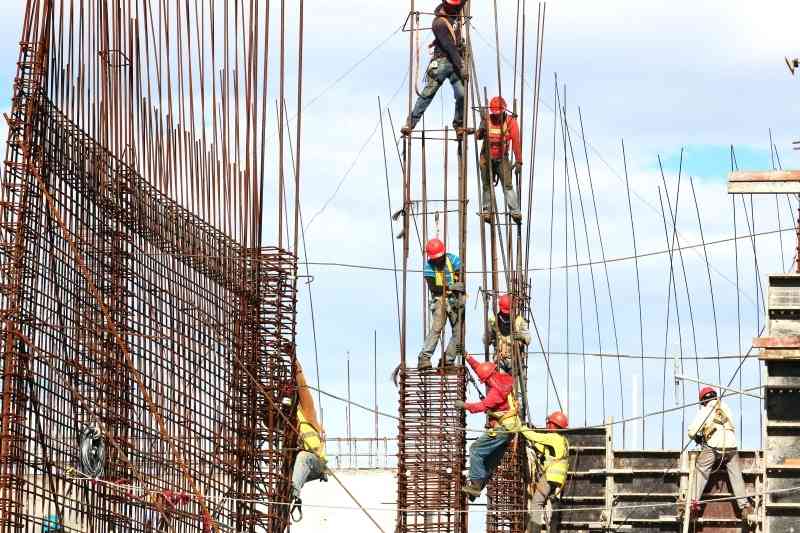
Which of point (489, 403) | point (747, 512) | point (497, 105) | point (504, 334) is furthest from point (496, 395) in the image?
point (497, 105)

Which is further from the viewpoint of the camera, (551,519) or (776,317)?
(551,519)

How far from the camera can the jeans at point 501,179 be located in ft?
85.9

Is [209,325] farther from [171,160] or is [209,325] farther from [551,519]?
[551,519]

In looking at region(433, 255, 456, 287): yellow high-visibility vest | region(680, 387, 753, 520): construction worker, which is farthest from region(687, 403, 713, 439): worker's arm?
region(433, 255, 456, 287): yellow high-visibility vest

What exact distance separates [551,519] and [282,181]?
6967 millimetres

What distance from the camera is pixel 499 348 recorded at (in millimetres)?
26578

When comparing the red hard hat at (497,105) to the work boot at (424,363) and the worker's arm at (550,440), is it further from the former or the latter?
the worker's arm at (550,440)

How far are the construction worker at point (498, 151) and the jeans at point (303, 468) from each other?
15.6 ft

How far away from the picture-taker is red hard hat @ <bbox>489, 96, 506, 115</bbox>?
26172 millimetres

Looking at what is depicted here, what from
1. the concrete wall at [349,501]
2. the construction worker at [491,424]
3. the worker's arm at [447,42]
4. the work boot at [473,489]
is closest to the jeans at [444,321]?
the construction worker at [491,424]

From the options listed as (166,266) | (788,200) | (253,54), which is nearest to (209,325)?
(166,266)

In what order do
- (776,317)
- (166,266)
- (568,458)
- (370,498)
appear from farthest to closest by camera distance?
(370,498) → (568,458) → (166,266) → (776,317)

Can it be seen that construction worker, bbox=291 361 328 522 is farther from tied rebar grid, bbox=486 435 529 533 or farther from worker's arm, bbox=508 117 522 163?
worker's arm, bbox=508 117 522 163

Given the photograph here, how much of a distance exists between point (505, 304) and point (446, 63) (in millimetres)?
3581
